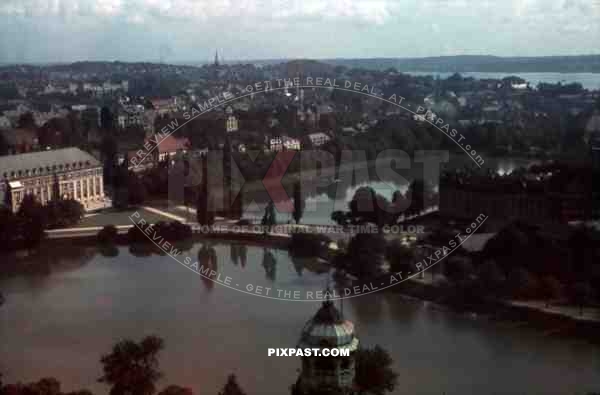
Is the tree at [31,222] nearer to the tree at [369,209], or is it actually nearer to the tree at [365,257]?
the tree at [369,209]

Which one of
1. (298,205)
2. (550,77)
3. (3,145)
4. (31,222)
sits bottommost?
(31,222)

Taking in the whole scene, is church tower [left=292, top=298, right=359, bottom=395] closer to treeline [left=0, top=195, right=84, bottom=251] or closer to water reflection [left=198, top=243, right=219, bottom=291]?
water reflection [left=198, top=243, right=219, bottom=291]

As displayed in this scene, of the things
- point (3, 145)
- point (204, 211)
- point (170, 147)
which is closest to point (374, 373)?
point (204, 211)

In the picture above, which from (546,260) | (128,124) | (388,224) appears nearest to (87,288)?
(388,224)

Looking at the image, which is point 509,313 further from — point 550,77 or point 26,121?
point 26,121

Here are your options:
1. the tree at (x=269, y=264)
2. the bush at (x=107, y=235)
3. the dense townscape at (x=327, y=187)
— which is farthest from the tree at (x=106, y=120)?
the tree at (x=269, y=264)

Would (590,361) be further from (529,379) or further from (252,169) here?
(252,169)

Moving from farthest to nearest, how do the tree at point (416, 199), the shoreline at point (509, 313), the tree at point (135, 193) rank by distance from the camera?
the tree at point (135, 193), the tree at point (416, 199), the shoreline at point (509, 313)
